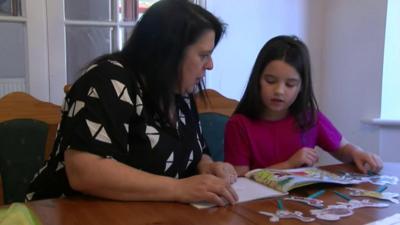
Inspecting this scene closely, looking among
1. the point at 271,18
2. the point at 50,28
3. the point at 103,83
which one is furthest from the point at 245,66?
the point at 103,83

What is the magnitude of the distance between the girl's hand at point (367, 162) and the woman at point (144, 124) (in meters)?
0.49

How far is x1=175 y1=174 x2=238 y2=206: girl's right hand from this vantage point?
1.00 m

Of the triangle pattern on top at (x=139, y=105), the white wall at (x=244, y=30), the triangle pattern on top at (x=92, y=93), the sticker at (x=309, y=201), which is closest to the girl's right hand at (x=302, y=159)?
the sticker at (x=309, y=201)

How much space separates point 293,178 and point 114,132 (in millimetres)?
490

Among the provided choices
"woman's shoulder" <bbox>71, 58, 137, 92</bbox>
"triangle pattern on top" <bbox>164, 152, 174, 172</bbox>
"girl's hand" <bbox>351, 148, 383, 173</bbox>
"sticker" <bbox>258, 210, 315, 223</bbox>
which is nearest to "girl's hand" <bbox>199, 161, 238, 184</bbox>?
"triangle pattern on top" <bbox>164, 152, 174, 172</bbox>

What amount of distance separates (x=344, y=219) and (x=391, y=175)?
50 cm

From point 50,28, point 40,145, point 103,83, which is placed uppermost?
point 50,28

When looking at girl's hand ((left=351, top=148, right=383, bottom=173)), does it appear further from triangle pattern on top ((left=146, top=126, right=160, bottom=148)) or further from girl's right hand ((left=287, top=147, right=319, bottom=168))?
triangle pattern on top ((left=146, top=126, right=160, bottom=148))

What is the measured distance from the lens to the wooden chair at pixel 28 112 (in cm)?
167

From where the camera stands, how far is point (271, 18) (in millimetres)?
2768

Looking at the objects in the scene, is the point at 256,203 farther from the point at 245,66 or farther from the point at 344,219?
the point at 245,66

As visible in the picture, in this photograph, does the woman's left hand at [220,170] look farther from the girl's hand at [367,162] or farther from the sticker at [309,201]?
the girl's hand at [367,162]

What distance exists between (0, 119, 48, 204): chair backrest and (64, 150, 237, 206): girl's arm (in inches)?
28.5

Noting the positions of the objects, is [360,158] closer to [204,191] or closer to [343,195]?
[343,195]
